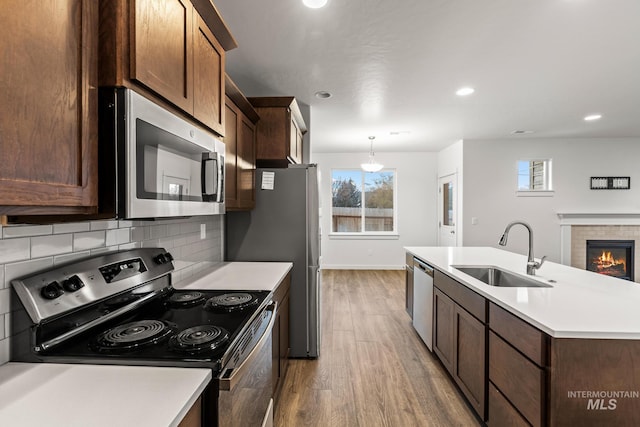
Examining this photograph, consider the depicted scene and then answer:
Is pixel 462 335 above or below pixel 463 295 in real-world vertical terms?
below

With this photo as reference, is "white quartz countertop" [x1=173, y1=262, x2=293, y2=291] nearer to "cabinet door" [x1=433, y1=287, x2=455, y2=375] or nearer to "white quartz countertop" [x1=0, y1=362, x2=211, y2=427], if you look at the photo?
"white quartz countertop" [x1=0, y1=362, x2=211, y2=427]

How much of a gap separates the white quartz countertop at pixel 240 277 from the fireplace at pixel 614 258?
5.76 metres

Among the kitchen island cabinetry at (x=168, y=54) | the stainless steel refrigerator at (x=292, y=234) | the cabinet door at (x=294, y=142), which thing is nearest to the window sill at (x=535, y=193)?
the cabinet door at (x=294, y=142)

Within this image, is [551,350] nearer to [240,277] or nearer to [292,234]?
[240,277]

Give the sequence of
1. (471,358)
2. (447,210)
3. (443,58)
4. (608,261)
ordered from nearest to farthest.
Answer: (471,358) < (443,58) < (608,261) < (447,210)

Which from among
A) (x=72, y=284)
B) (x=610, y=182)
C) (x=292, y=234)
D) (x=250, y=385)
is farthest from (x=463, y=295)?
(x=610, y=182)

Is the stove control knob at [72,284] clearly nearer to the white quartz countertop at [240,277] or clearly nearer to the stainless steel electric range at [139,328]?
the stainless steel electric range at [139,328]

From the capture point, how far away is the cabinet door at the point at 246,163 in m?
2.35

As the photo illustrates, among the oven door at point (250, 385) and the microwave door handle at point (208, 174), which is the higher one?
the microwave door handle at point (208, 174)

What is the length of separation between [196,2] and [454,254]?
2875mm

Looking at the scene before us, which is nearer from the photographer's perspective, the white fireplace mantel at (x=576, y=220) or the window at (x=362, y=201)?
the white fireplace mantel at (x=576, y=220)

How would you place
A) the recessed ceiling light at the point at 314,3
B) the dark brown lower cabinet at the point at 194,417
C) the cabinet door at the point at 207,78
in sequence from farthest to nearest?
the recessed ceiling light at the point at 314,3
the cabinet door at the point at 207,78
the dark brown lower cabinet at the point at 194,417

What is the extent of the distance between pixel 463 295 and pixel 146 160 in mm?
1964

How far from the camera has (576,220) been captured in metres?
5.55
